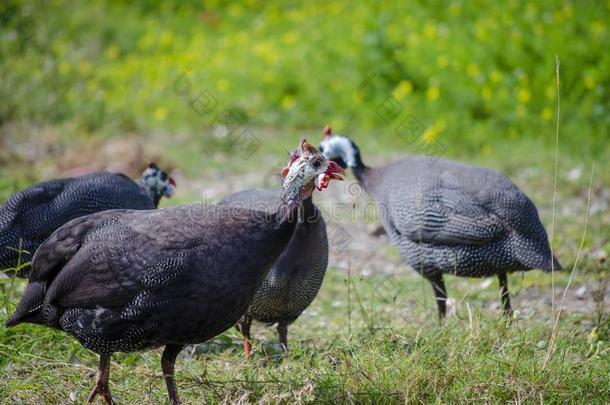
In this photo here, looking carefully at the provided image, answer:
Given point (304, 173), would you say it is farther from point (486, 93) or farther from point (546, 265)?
point (486, 93)

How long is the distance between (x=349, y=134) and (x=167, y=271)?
5853 millimetres

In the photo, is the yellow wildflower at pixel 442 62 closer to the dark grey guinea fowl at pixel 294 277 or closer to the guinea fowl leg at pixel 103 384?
the dark grey guinea fowl at pixel 294 277

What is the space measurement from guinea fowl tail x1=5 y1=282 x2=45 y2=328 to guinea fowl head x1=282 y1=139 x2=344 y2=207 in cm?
118

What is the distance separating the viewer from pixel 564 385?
11.0ft

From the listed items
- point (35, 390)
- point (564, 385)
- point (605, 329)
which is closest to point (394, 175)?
point (605, 329)

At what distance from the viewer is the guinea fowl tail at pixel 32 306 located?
3561 millimetres

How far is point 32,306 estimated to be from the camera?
358 centimetres

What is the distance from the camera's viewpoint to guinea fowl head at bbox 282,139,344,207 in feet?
11.4

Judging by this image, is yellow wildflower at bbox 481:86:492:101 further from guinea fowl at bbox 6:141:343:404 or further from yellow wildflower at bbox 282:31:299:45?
guinea fowl at bbox 6:141:343:404

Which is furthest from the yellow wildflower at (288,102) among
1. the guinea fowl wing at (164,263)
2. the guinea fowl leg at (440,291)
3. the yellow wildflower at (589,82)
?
the guinea fowl wing at (164,263)

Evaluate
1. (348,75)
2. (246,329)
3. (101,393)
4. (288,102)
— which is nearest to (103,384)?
(101,393)

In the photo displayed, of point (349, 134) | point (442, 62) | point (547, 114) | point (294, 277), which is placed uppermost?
point (442, 62)

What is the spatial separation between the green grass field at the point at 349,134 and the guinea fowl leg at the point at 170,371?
0.49 ft

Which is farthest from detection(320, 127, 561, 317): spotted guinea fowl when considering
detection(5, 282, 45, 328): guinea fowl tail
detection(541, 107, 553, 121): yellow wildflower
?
detection(541, 107, 553, 121): yellow wildflower
